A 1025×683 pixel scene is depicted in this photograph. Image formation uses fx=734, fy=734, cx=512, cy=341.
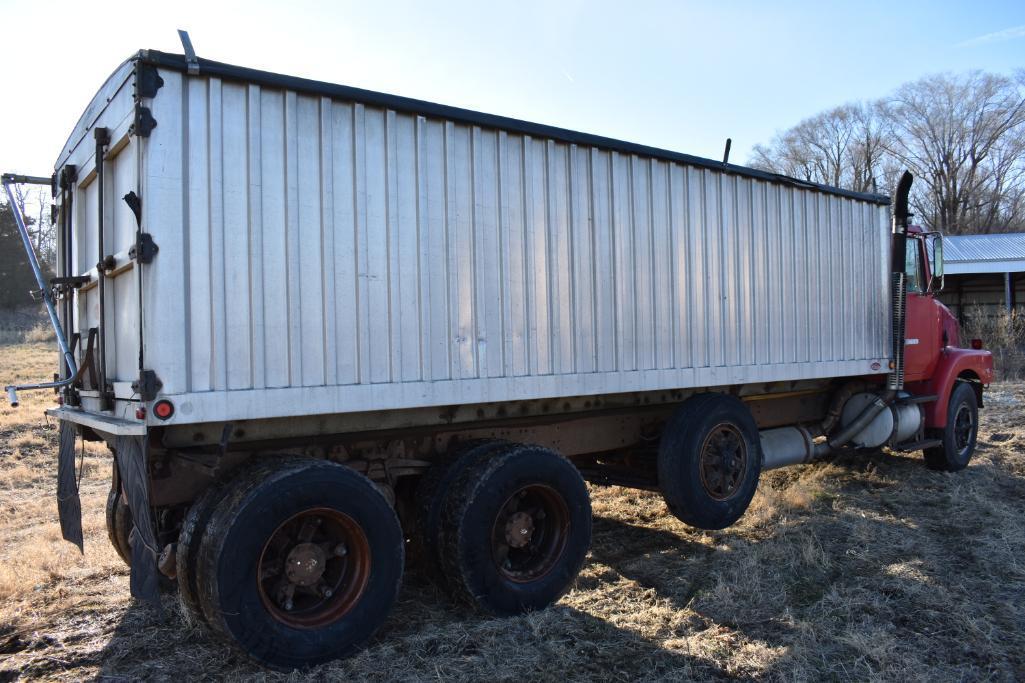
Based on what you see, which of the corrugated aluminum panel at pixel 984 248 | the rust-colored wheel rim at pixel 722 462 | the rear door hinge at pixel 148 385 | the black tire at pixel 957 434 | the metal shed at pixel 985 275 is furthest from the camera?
the corrugated aluminum panel at pixel 984 248

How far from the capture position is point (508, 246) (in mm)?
4801

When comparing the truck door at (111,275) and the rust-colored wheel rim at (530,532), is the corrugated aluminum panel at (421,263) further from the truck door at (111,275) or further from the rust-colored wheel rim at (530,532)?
the rust-colored wheel rim at (530,532)

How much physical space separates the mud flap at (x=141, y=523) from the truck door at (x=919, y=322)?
7.65 metres

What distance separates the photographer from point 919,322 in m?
8.43

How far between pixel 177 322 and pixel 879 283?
718cm

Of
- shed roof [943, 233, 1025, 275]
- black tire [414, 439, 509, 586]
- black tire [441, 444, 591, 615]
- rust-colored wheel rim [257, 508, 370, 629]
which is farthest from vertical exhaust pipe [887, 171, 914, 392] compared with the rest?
shed roof [943, 233, 1025, 275]

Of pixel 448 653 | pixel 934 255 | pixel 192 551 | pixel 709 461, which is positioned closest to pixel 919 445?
pixel 934 255

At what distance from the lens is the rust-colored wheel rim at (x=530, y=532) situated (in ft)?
15.2

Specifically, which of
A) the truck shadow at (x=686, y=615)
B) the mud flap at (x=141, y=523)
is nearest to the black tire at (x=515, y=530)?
the truck shadow at (x=686, y=615)

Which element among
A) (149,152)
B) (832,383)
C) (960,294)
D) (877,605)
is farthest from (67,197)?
(960,294)

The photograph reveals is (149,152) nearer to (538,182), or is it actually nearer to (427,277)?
(427,277)

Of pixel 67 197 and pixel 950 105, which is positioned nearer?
pixel 67 197

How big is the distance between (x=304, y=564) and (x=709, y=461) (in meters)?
3.52

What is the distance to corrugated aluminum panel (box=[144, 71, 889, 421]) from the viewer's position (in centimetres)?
363
